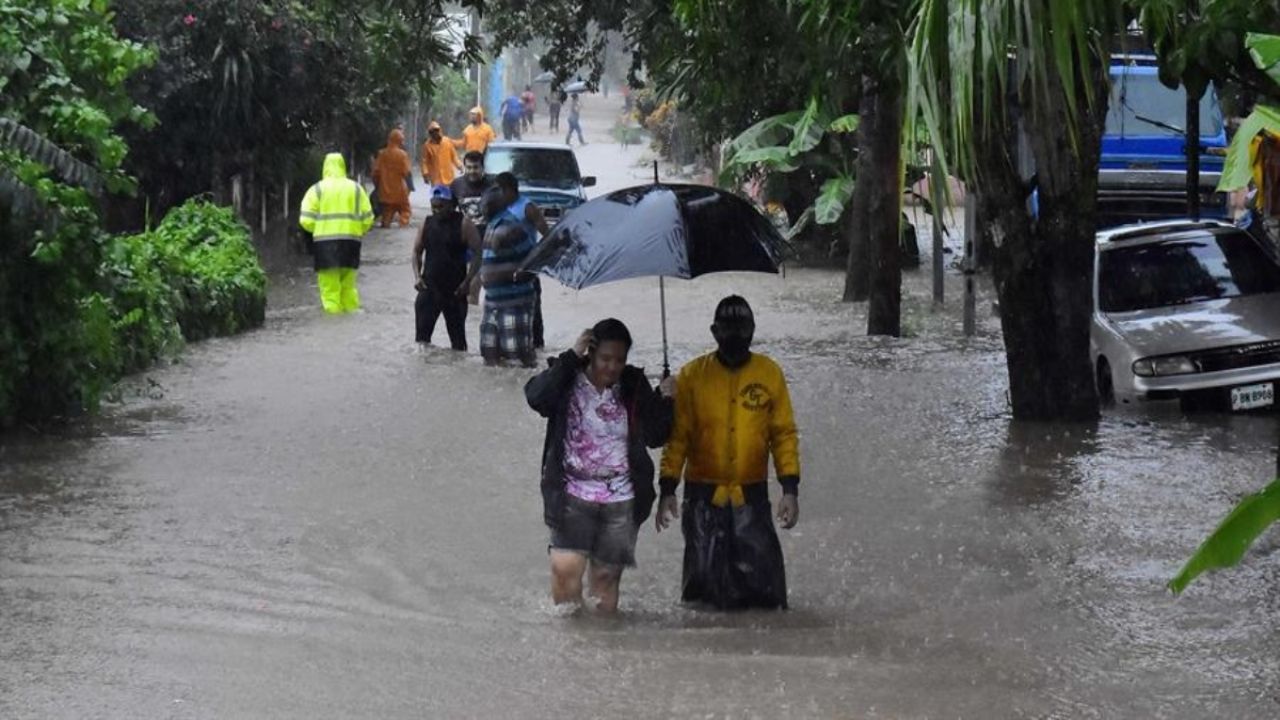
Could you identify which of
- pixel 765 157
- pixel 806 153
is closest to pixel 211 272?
pixel 765 157

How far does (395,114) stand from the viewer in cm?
3347

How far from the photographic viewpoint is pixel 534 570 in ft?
35.6

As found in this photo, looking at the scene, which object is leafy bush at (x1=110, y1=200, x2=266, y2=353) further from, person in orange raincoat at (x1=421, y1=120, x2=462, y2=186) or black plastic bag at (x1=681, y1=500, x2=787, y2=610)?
person in orange raincoat at (x1=421, y1=120, x2=462, y2=186)

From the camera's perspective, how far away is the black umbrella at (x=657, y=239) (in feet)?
30.5

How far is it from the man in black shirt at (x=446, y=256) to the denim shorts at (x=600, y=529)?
30.5 feet

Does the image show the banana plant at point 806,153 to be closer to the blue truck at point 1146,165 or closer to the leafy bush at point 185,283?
the blue truck at point 1146,165

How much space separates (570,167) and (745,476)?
2374 cm

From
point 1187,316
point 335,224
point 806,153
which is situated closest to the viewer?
point 1187,316

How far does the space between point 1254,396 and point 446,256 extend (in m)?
7.14

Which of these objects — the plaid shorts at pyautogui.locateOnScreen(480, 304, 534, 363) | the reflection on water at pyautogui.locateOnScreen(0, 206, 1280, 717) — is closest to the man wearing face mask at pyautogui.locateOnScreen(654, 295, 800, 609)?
the reflection on water at pyautogui.locateOnScreen(0, 206, 1280, 717)

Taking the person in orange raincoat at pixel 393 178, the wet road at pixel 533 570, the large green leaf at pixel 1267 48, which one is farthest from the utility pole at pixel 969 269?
the large green leaf at pixel 1267 48

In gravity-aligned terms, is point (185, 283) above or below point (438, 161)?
below

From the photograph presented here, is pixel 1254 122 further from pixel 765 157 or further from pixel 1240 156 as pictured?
pixel 765 157

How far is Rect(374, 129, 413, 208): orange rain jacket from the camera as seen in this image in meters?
34.0
